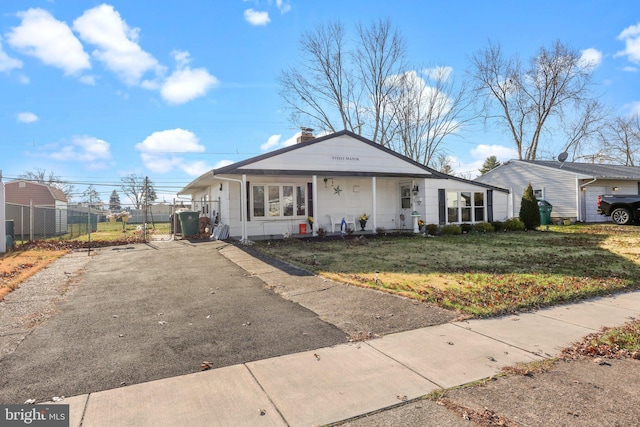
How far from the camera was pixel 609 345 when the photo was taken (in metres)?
3.69

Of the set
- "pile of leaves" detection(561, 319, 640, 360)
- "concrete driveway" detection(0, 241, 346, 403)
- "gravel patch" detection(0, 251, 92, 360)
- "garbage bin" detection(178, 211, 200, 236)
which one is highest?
"garbage bin" detection(178, 211, 200, 236)

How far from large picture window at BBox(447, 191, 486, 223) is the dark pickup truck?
6.77 meters

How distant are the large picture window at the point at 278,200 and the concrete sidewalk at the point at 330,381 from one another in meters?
11.1

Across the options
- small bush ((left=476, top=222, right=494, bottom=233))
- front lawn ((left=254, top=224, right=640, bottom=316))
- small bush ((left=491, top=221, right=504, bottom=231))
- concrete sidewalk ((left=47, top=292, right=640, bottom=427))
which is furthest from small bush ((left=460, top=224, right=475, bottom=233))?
concrete sidewalk ((left=47, top=292, right=640, bottom=427))

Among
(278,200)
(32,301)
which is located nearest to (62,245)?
(278,200)

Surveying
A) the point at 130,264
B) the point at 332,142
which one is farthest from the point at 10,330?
the point at 332,142

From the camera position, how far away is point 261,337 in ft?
13.1

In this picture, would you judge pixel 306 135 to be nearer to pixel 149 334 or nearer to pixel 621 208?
pixel 149 334

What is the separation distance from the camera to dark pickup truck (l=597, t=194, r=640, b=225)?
17.8 metres

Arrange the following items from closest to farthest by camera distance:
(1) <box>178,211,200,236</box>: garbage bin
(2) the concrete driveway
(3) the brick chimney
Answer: (2) the concrete driveway < (1) <box>178,211,200,236</box>: garbage bin < (3) the brick chimney

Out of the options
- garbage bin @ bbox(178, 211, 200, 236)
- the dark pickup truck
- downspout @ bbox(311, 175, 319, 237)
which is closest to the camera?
downspout @ bbox(311, 175, 319, 237)

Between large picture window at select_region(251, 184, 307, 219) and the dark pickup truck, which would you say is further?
the dark pickup truck

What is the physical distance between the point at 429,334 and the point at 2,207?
1360 centimetres

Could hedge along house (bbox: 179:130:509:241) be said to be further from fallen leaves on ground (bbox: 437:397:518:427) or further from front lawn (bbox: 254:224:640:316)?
fallen leaves on ground (bbox: 437:397:518:427)
